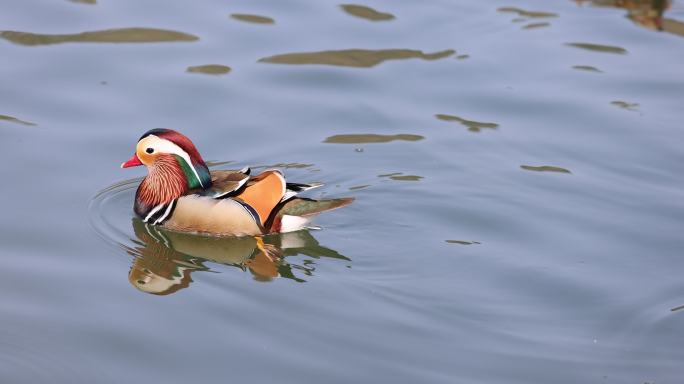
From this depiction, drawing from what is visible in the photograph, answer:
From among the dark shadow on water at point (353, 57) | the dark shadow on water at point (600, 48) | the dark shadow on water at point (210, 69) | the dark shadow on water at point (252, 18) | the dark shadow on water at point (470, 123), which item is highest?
the dark shadow on water at point (252, 18)

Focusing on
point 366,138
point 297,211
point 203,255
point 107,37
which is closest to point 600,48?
point 366,138

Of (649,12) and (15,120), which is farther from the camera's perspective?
(649,12)

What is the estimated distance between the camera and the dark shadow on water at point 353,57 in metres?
11.1

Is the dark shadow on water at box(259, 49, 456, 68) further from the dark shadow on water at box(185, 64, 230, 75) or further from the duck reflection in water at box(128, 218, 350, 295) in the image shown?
the duck reflection in water at box(128, 218, 350, 295)

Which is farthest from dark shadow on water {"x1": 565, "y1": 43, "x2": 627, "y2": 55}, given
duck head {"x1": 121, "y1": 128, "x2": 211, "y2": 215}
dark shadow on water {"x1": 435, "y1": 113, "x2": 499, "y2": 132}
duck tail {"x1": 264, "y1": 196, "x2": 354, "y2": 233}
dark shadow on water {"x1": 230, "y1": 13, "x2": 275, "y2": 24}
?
duck head {"x1": 121, "y1": 128, "x2": 211, "y2": 215}

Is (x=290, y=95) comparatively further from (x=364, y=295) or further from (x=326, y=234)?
(x=364, y=295)

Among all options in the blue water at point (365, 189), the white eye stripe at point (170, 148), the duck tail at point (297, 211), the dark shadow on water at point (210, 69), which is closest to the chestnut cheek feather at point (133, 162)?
the white eye stripe at point (170, 148)

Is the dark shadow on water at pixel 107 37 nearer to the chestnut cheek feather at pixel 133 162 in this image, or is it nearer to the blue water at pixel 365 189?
the blue water at pixel 365 189

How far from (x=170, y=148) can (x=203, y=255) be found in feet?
3.33

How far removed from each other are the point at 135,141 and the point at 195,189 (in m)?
1.09

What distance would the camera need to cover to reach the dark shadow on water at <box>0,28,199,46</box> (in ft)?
36.6

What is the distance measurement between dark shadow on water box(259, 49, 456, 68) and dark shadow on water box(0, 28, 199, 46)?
3.41 feet

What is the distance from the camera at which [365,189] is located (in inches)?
345

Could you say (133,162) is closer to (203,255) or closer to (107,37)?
(203,255)
